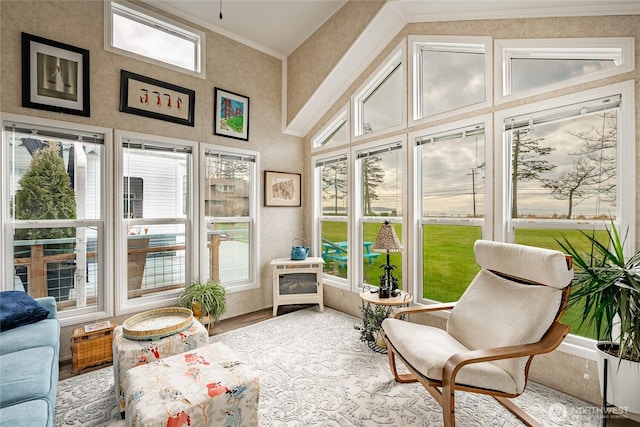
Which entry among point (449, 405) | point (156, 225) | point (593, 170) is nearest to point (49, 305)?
point (156, 225)

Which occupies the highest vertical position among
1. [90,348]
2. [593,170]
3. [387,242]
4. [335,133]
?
[335,133]

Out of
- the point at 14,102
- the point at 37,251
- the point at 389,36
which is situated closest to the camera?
the point at 14,102

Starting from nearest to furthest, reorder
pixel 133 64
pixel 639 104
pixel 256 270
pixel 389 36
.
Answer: pixel 639 104 < pixel 133 64 < pixel 389 36 < pixel 256 270

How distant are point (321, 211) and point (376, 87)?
178 centimetres

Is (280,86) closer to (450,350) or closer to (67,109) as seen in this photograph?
(67,109)

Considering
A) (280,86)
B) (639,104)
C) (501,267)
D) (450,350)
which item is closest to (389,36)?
(280,86)

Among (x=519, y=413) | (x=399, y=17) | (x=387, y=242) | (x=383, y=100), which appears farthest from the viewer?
(x=383, y=100)

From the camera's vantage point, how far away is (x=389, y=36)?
3.21 metres

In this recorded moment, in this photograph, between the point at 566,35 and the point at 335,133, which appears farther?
the point at 335,133

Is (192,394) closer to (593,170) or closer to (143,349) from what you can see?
(143,349)

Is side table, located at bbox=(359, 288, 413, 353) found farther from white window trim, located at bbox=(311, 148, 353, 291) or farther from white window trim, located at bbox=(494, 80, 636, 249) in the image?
white window trim, located at bbox=(494, 80, 636, 249)

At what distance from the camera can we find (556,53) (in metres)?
2.24

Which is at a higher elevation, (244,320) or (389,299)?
(389,299)

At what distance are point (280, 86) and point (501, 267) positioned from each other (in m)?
3.54
